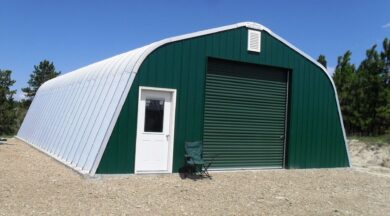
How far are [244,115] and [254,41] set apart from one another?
217 cm

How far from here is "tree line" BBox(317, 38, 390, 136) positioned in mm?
23297

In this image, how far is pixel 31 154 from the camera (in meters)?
15.4

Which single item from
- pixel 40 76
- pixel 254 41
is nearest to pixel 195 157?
Answer: pixel 254 41

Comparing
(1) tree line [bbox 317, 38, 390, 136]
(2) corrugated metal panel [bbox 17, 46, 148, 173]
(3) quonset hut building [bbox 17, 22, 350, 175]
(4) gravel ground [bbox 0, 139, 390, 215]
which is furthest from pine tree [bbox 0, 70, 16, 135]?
(1) tree line [bbox 317, 38, 390, 136]

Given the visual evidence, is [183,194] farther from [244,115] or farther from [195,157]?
[244,115]

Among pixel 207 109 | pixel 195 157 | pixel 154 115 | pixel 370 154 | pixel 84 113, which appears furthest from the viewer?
pixel 370 154

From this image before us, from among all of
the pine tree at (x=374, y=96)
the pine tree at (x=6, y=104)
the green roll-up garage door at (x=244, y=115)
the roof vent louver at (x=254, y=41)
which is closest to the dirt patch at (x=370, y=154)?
the pine tree at (x=374, y=96)

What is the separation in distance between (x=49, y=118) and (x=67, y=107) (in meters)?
2.98

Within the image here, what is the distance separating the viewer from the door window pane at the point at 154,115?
36.6ft

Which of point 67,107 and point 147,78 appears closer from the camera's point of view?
point 147,78

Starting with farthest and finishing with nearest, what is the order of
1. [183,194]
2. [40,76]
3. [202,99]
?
[40,76], [202,99], [183,194]

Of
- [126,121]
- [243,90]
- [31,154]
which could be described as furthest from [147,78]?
[31,154]

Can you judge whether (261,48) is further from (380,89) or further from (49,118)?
(380,89)

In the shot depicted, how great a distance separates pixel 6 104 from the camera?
24672 millimetres
